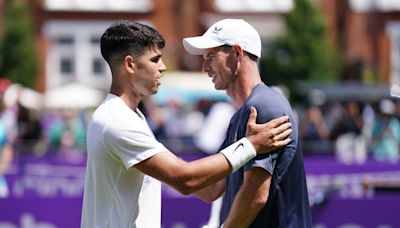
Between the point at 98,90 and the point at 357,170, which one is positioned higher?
the point at 357,170

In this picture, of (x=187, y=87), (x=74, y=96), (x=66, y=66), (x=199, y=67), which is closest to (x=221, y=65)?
(x=187, y=87)

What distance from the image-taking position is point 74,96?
3903 centimetres

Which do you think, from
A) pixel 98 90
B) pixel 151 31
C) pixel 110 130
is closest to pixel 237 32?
pixel 151 31

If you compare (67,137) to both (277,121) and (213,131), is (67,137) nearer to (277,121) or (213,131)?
(213,131)

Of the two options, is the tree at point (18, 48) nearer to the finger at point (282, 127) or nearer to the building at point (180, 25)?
the building at point (180, 25)

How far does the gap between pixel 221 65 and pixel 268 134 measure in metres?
0.55

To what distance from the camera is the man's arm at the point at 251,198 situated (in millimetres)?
5707

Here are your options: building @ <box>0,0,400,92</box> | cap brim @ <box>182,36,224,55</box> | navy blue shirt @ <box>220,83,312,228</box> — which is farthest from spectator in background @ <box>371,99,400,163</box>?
building @ <box>0,0,400,92</box>

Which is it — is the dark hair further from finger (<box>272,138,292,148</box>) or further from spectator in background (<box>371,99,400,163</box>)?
spectator in background (<box>371,99,400,163</box>)

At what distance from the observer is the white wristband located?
18.5ft

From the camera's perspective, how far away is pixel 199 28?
44438mm

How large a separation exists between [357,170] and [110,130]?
1201 cm

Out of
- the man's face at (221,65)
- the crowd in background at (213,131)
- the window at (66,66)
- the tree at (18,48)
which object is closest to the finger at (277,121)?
the man's face at (221,65)

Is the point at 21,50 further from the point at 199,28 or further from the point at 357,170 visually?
the point at 357,170
